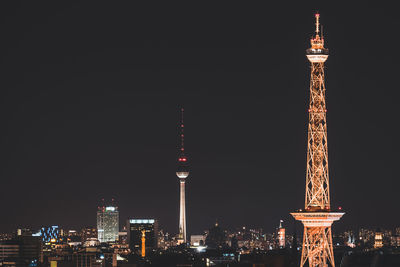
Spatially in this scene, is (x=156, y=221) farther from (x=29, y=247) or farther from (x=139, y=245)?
(x=29, y=247)

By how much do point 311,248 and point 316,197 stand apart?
183 centimetres

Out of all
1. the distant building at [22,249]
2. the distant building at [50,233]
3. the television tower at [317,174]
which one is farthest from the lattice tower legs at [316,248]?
the distant building at [50,233]

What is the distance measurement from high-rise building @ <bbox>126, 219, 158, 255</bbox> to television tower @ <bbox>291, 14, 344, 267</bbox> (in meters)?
136

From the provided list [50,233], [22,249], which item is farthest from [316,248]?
[50,233]

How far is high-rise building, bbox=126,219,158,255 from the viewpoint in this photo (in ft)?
578

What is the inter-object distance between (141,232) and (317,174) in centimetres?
13990

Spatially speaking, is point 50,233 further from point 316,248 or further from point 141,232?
point 316,248

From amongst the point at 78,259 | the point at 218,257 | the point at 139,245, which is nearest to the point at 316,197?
the point at 78,259

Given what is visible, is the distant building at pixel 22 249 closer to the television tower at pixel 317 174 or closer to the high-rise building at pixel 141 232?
the high-rise building at pixel 141 232

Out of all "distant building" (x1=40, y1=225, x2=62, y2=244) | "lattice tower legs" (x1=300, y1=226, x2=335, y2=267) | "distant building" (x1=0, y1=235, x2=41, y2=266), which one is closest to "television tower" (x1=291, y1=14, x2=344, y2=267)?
"lattice tower legs" (x1=300, y1=226, x2=335, y2=267)

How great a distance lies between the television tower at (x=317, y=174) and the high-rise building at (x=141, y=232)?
446ft

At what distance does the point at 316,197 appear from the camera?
38.7 meters

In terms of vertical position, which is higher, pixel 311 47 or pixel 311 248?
pixel 311 47

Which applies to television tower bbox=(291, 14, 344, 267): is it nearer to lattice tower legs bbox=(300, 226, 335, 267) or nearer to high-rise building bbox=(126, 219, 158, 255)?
lattice tower legs bbox=(300, 226, 335, 267)
